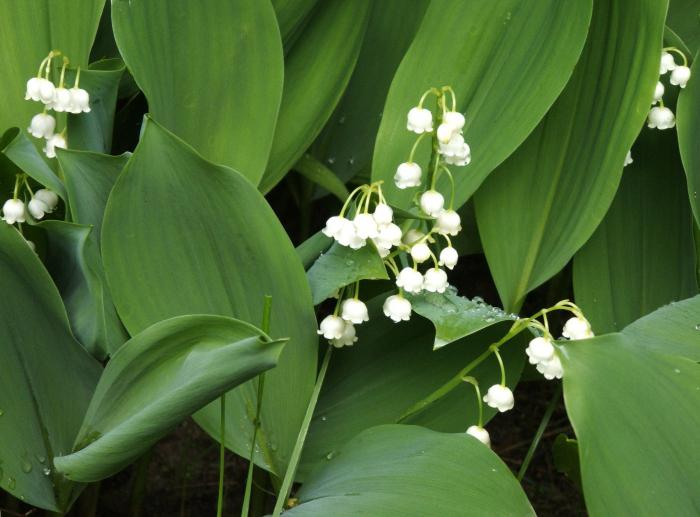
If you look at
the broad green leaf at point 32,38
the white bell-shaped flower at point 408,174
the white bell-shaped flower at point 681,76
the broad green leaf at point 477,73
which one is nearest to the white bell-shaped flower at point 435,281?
the white bell-shaped flower at point 408,174

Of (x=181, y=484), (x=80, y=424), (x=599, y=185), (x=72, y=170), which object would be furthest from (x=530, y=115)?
(x=181, y=484)

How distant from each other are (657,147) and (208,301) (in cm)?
73

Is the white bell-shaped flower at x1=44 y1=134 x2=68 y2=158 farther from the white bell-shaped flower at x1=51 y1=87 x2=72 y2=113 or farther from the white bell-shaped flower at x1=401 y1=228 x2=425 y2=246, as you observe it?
the white bell-shaped flower at x1=401 y1=228 x2=425 y2=246

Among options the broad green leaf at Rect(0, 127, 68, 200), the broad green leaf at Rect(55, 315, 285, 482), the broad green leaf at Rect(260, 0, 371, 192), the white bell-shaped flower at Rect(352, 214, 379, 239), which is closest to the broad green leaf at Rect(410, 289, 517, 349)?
the white bell-shaped flower at Rect(352, 214, 379, 239)

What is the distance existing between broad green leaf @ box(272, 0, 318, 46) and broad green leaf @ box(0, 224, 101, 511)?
542 millimetres

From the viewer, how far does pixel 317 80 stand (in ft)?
4.44

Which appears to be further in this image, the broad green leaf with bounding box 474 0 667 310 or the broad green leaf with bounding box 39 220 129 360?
the broad green leaf with bounding box 474 0 667 310

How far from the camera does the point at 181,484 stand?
5.24 feet

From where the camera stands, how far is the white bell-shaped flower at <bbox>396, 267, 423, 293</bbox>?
3.34 feet

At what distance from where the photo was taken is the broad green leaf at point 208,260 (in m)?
1.00

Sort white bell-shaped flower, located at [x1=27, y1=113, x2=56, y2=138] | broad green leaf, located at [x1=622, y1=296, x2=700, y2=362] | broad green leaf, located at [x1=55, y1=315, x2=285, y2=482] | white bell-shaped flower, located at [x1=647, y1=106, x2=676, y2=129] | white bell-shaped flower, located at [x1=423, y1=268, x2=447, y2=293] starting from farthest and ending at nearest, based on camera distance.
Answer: white bell-shaped flower, located at [x1=647, y1=106, x2=676, y2=129] → white bell-shaped flower, located at [x1=27, y1=113, x2=56, y2=138] → white bell-shaped flower, located at [x1=423, y1=268, x2=447, y2=293] → broad green leaf, located at [x1=622, y1=296, x2=700, y2=362] → broad green leaf, located at [x1=55, y1=315, x2=285, y2=482]

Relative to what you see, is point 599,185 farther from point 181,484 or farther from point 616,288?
point 181,484

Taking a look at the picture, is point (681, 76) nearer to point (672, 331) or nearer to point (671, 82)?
point (671, 82)

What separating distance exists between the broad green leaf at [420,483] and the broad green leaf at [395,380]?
0.50 ft
